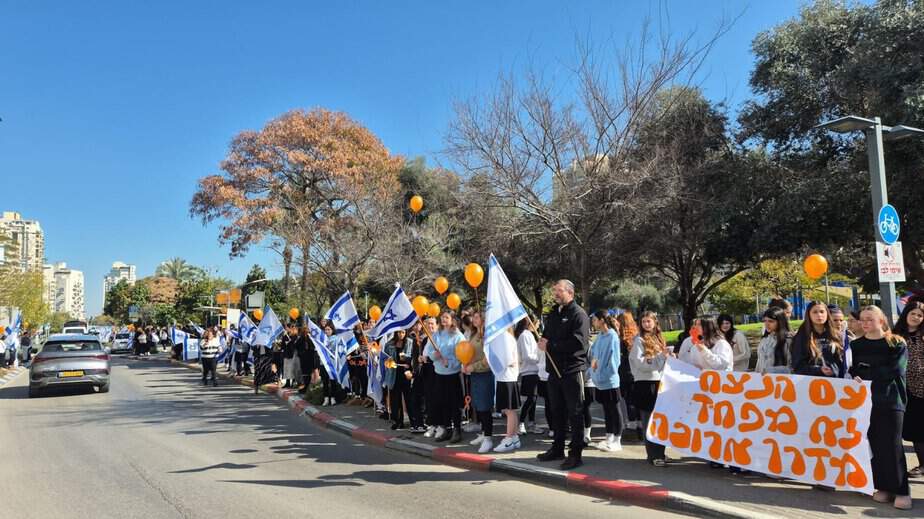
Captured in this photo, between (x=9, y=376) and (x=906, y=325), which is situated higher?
(x=906, y=325)

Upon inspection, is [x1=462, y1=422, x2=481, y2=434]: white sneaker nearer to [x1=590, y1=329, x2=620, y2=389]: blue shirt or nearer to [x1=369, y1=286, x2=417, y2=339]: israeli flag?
[x1=369, y1=286, x2=417, y2=339]: israeli flag

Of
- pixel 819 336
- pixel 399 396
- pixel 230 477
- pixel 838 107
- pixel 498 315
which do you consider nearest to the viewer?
pixel 819 336

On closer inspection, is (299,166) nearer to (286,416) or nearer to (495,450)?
(286,416)

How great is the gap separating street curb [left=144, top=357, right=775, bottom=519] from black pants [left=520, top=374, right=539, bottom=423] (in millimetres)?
1651

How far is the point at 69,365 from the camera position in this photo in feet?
52.6

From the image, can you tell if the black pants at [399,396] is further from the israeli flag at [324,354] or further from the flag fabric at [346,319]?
the israeli flag at [324,354]

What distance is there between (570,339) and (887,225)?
517 centimetres

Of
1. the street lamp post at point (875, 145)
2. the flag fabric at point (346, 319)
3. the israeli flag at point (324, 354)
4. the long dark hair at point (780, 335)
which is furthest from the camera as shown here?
the israeli flag at point (324, 354)

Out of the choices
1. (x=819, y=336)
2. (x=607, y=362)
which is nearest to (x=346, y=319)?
(x=607, y=362)

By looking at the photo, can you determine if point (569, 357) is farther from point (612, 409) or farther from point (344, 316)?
point (344, 316)

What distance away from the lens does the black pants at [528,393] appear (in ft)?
30.9

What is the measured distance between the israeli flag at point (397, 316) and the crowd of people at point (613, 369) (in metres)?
0.35

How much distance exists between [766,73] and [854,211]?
4.37 metres

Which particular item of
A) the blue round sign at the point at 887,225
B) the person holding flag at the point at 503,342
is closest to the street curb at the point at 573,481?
the person holding flag at the point at 503,342
